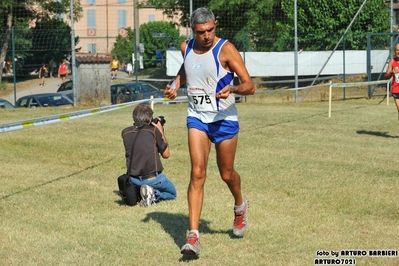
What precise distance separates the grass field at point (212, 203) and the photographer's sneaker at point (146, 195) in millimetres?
151

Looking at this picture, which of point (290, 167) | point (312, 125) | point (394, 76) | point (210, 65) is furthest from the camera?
point (312, 125)

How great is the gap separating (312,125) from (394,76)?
3.54 meters

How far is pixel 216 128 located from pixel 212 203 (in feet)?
7.81

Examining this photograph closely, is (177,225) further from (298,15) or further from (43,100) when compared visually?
(298,15)

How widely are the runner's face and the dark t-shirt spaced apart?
279 cm

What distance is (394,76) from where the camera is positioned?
Result: 15727mm

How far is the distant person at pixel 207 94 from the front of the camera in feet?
22.5

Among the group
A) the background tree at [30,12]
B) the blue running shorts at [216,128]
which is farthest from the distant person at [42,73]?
the blue running shorts at [216,128]

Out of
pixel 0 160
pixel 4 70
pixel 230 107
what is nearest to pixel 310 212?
pixel 230 107

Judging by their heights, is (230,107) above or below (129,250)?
above

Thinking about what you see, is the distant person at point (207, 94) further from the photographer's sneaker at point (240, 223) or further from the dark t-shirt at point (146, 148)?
the dark t-shirt at point (146, 148)

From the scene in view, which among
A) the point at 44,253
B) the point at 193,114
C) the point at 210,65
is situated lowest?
the point at 44,253

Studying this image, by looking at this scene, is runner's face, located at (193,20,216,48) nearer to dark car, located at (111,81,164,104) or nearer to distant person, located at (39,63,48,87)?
dark car, located at (111,81,164,104)

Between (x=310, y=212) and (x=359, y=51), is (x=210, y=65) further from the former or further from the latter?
(x=359, y=51)
